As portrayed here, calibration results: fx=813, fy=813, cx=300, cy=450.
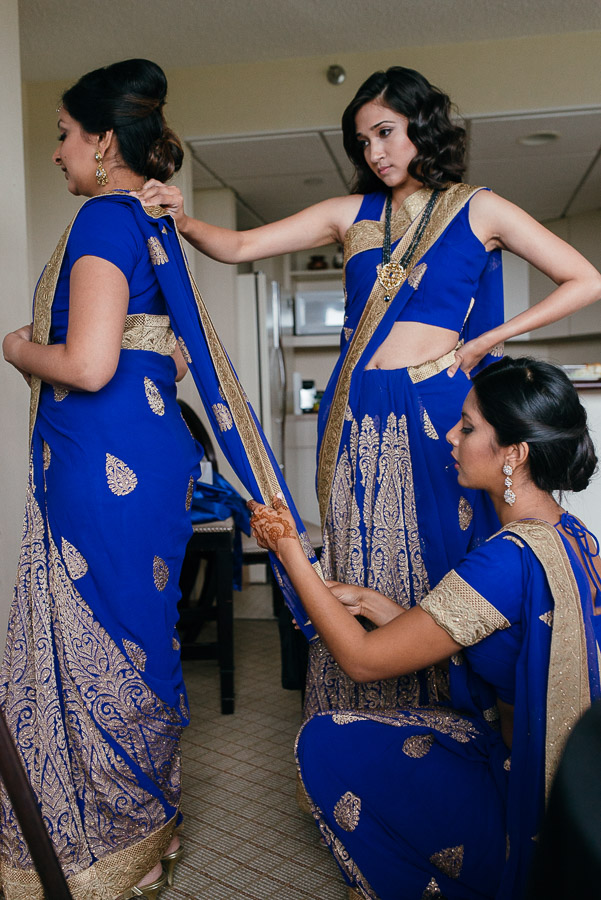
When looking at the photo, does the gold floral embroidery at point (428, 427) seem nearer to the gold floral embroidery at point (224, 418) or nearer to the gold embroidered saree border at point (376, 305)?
the gold embroidered saree border at point (376, 305)

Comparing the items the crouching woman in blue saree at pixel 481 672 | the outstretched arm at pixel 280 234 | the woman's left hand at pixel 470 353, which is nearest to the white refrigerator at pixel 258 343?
the outstretched arm at pixel 280 234

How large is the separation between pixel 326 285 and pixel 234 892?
18.1 ft

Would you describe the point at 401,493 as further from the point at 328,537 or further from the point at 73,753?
the point at 73,753

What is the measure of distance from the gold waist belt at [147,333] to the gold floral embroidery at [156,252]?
0.10 meters

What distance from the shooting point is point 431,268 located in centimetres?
169

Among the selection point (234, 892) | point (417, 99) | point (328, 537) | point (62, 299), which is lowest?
point (234, 892)

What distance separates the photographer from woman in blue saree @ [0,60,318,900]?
1.46m

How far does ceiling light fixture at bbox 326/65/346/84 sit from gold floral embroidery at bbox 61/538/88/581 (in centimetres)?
309

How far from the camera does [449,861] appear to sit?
4.37 ft

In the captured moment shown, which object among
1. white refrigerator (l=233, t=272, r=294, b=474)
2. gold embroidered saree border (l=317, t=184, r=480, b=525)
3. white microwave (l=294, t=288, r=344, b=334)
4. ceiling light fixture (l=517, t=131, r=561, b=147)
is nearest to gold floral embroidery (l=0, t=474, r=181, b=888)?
gold embroidered saree border (l=317, t=184, r=480, b=525)

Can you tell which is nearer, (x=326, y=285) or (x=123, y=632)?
(x=123, y=632)

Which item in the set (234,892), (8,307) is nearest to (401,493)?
(234,892)


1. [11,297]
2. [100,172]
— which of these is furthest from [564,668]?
[11,297]

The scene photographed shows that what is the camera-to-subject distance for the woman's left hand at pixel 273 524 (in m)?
1.41
